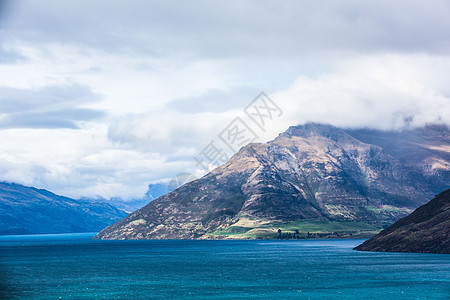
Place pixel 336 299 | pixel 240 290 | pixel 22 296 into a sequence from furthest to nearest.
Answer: pixel 240 290
pixel 22 296
pixel 336 299

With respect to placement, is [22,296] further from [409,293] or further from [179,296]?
[409,293]

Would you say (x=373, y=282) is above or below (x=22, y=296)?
below

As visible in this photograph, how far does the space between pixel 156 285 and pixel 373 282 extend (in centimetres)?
8518

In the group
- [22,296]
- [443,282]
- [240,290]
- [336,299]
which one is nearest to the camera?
[336,299]

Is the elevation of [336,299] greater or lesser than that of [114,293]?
lesser

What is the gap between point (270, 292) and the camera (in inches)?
6752

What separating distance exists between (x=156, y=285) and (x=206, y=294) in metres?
34.4

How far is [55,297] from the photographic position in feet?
537

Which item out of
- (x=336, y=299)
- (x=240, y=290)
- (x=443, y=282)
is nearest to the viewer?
(x=336, y=299)

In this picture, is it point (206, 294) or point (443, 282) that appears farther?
point (443, 282)

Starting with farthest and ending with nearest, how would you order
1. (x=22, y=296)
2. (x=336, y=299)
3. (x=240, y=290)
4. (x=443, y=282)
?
1. (x=443, y=282)
2. (x=240, y=290)
3. (x=22, y=296)
4. (x=336, y=299)

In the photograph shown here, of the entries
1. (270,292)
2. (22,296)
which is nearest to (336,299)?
(270,292)

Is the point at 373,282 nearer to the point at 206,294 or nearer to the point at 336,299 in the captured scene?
the point at 336,299

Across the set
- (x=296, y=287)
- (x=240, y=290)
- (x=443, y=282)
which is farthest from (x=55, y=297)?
(x=443, y=282)
